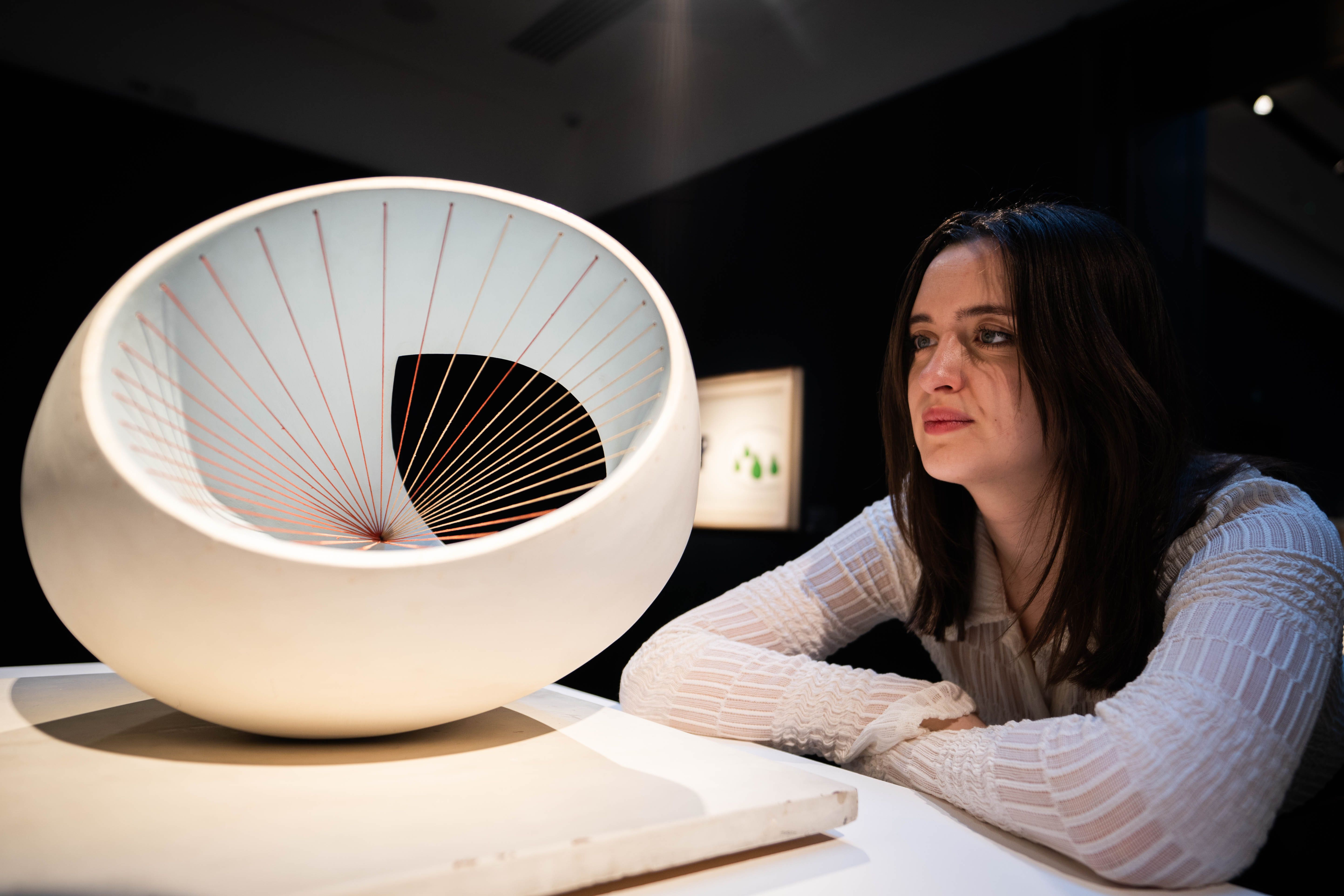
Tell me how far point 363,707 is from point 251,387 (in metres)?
0.45

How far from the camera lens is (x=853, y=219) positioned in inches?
101

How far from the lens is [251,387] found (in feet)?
2.72

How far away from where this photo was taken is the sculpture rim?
0.45 m

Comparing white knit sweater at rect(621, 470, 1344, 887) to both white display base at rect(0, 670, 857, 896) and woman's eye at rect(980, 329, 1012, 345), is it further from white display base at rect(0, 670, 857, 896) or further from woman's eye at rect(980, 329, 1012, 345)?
woman's eye at rect(980, 329, 1012, 345)

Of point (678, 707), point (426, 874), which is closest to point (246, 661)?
point (426, 874)

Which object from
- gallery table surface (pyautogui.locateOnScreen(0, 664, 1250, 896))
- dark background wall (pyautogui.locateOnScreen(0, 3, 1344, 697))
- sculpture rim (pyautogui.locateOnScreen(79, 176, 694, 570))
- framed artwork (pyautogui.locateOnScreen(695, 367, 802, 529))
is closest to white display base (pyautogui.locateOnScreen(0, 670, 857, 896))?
gallery table surface (pyautogui.locateOnScreen(0, 664, 1250, 896))

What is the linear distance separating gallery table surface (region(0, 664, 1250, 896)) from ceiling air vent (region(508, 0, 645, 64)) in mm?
3128

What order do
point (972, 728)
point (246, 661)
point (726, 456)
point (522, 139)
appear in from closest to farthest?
point (246, 661) < point (972, 728) < point (726, 456) < point (522, 139)

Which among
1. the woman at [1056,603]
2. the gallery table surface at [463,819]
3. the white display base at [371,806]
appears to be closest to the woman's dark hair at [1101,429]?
the woman at [1056,603]

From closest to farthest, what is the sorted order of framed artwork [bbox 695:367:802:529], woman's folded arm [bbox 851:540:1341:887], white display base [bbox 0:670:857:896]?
1. white display base [bbox 0:670:857:896]
2. woman's folded arm [bbox 851:540:1341:887]
3. framed artwork [bbox 695:367:802:529]

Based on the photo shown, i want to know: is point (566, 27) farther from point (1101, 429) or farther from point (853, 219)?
point (1101, 429)

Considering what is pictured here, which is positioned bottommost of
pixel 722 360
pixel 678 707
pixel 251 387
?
pixel 678 707

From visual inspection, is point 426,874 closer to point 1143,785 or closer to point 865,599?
point 1143,785

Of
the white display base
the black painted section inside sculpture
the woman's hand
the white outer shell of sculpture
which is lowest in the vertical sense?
the woman's hand
